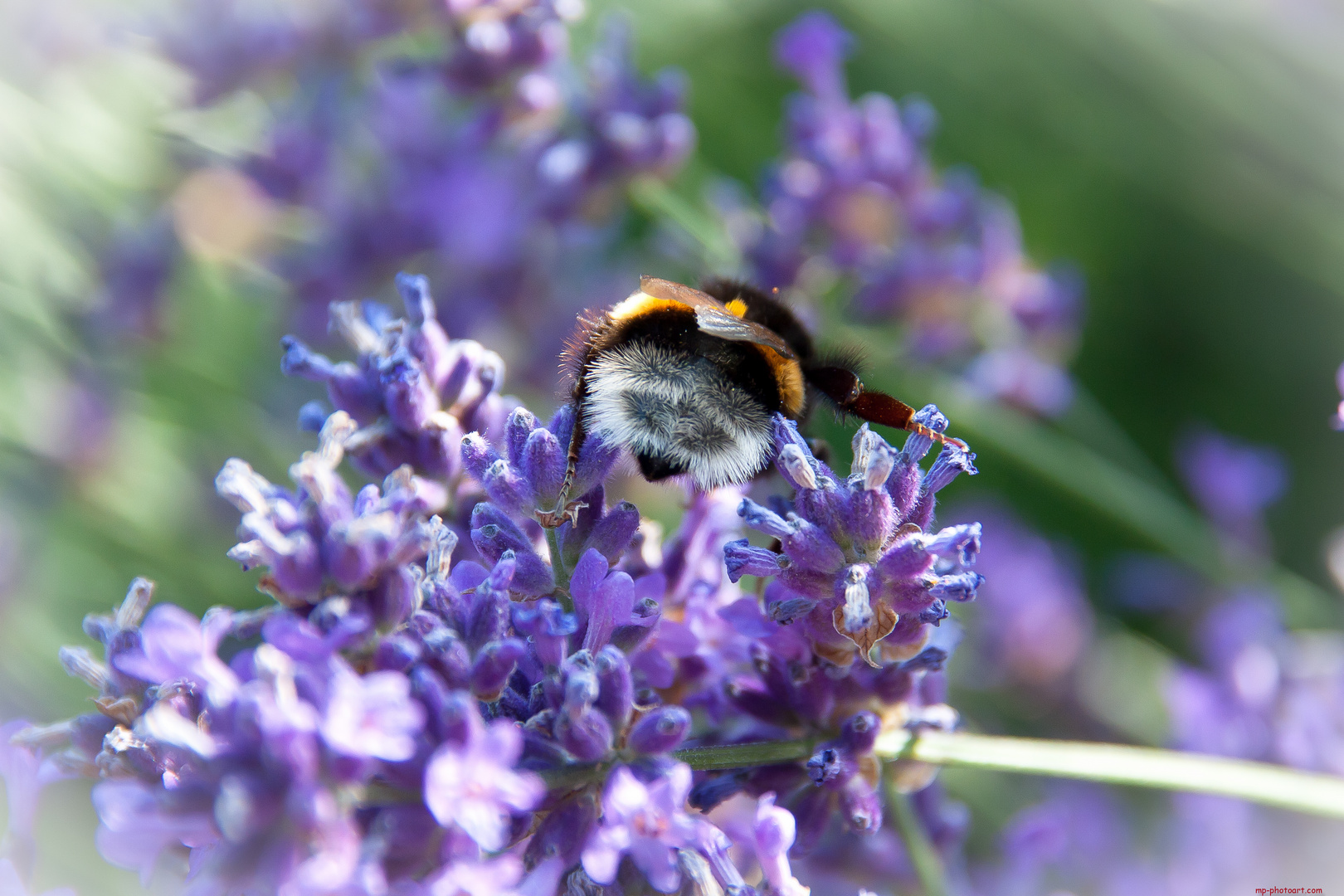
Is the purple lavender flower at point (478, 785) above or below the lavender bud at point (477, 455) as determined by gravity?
below

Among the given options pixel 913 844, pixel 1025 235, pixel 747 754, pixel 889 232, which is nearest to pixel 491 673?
pixel 747 754

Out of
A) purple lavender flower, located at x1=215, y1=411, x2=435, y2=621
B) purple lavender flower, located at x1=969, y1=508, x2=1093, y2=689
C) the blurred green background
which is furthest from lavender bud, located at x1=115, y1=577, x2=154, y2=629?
purple lavender flower, located at x1=969, y1=508, x2=1093, y2=689

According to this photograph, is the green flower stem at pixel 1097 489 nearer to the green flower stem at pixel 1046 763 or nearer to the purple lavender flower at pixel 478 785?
the green flower stem at pixel 1046 763

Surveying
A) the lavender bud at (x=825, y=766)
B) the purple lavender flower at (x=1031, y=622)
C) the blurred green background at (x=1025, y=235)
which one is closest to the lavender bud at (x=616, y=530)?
the lavender bud at (x=825, y=766)

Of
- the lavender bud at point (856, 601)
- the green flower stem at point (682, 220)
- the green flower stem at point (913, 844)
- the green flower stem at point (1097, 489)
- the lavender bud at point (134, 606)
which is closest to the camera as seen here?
the lavender bud at point (856, 601)

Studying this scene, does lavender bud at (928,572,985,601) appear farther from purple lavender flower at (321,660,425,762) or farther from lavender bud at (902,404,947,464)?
purple lavender flower at (321,660,425,762)

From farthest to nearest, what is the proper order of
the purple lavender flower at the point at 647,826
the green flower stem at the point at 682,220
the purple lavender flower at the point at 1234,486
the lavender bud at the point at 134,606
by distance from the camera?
the purple lavender flower at the point at 1234,486 → the green flower stem at the point at 682,220 → the lavender bud at the point at 134,606 → the purple lavender flower at the point at 647,826

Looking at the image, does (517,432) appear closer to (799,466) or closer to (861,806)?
(799,466)
